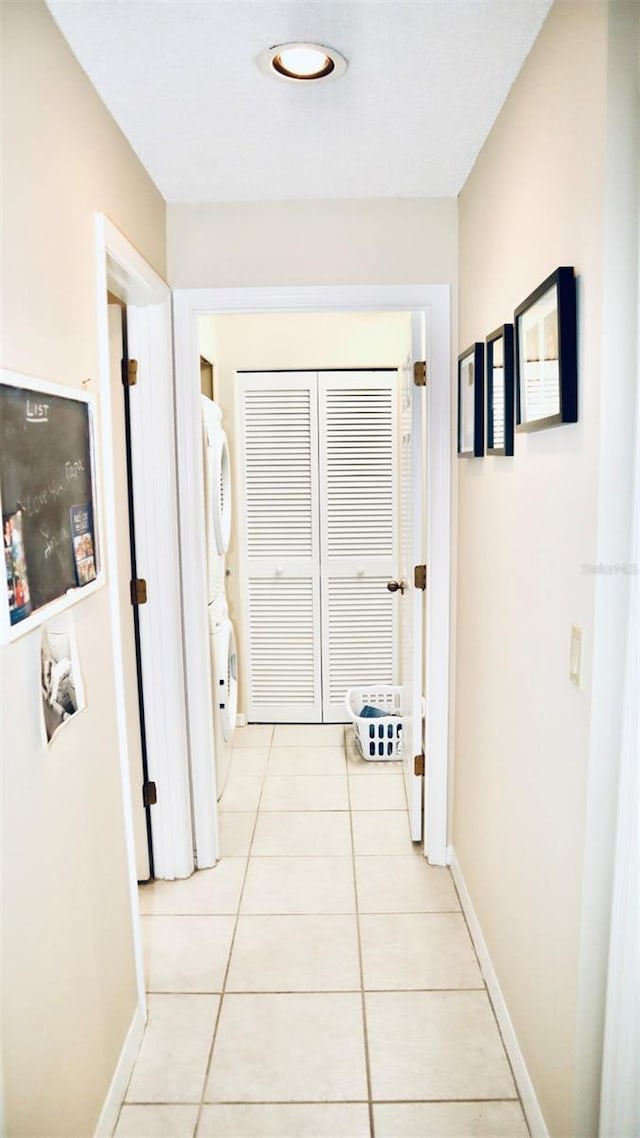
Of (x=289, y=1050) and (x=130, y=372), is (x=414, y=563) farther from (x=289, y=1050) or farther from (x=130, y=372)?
(x=289, y=1050)

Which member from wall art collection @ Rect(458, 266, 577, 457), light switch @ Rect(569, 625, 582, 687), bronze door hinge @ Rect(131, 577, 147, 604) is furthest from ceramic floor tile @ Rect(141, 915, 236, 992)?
wall art collection @ Rect(458, 266, 577, 457)

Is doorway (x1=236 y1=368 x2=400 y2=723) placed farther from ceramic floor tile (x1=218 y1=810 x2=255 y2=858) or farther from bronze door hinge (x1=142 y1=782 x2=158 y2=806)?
bronze door hinge (x1=142 y1=782 x2=158 y2=806)

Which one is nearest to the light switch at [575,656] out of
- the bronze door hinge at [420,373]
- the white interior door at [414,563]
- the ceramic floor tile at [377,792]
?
the white interior door at [414,563]

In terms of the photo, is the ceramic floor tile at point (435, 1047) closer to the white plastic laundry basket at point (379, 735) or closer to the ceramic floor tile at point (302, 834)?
the ceramic floor tile at point (302, 834)

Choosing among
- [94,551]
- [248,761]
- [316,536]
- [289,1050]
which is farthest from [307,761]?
[94,551]

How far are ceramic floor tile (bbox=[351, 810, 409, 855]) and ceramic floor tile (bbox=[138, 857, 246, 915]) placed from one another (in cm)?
49

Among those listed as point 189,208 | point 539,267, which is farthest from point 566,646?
point 189,208

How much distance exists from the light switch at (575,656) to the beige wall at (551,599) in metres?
0.03

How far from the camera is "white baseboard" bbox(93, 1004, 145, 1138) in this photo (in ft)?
5.22

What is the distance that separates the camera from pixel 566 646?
1.38 metres

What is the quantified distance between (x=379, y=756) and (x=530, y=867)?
2.05 m

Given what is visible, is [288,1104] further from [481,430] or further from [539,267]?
[539,267]

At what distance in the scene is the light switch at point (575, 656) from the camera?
4.25ft

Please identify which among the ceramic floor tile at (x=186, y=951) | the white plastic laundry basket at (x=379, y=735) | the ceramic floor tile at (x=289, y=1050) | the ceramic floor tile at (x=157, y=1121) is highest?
the white plastic laundry basket at (x=379, y=735)
